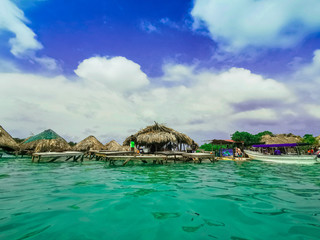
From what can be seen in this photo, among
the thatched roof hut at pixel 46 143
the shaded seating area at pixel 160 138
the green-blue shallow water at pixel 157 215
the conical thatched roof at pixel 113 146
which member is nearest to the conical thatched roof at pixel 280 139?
the shaded seating area at pixel 160 138

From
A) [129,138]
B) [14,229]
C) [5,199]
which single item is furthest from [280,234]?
[129,138]

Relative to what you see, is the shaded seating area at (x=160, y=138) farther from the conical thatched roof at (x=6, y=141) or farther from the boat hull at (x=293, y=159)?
the conical thatched roof at (x=6, y=141)

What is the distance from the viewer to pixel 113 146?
26.9 metres

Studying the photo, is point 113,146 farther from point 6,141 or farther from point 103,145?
point 6,141

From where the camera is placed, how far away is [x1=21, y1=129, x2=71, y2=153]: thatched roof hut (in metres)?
24.5

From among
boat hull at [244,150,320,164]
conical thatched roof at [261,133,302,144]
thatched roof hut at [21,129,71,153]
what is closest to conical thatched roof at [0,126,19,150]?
thatched roof hut at [21,129,71,153]

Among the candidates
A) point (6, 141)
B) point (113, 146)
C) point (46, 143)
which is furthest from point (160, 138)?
point (6, 141)

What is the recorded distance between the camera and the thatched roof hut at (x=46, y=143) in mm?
24531

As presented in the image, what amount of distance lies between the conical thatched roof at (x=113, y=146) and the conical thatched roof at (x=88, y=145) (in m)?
1.11

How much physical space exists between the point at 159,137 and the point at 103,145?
544 inches

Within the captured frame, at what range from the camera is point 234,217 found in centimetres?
304

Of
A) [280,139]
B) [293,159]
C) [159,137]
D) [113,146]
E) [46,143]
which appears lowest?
[293,159]

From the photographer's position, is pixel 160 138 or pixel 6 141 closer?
pixel 160 138

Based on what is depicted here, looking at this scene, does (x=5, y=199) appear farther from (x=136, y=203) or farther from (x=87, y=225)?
(x=136, y=203)
